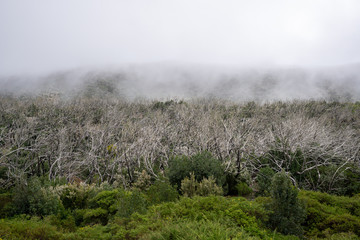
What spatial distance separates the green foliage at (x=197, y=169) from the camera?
838cm

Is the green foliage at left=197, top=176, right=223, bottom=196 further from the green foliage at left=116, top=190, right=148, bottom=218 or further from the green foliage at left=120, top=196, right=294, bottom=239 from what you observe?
the green foliage at left=116, top=190, right=148, bottom=218

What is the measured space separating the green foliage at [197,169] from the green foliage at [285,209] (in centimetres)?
312

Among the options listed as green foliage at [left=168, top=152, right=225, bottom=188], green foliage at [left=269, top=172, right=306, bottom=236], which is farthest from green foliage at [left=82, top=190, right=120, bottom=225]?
green foliage at [left=269, top=172, right=306, bottom=236]

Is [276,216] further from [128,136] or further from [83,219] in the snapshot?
[128,136]

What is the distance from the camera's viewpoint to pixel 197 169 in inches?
334

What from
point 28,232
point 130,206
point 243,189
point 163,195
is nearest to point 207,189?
point 163,195

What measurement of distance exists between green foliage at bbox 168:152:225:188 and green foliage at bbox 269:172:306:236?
3123mm

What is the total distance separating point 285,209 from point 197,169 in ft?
12.6

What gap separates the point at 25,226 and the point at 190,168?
5.46 meters

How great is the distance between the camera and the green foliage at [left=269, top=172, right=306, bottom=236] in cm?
501

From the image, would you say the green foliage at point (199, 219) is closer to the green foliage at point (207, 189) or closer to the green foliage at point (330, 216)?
the green foliage at point (207, 189)

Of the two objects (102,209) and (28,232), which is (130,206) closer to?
(102,209)

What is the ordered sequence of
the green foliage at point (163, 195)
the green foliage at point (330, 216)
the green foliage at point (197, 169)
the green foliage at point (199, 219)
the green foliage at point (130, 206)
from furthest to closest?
the green foliage at point (197, 169) < the green foliage at point (163, 195) < the green foliage at point (130, 206) < the green foliage at point (330, 216) < the green foliage at point (199, 219)

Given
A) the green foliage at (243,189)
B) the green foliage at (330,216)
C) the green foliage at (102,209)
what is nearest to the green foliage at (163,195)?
the green foliage at (102,209)
